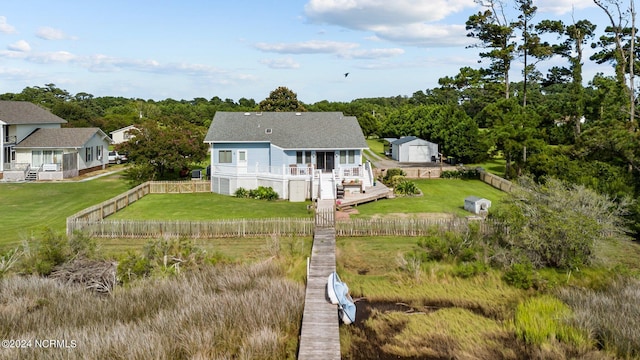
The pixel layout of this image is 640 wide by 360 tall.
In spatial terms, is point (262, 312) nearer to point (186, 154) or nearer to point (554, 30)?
point (186, 154)

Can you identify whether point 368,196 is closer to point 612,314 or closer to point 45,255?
point 612,314

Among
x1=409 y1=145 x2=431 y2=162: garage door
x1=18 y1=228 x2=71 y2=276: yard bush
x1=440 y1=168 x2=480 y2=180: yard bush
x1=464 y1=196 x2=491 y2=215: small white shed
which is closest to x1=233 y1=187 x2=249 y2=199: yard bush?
Answer: x1=464 y1=196 x2=491 y2=215: small white shed

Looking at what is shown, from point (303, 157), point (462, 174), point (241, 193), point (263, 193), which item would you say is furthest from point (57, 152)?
point (462, 174)

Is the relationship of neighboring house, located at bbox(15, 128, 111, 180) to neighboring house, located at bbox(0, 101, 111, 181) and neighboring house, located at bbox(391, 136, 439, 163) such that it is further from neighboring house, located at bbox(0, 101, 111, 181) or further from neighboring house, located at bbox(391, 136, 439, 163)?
neighboring house, located at bbox(391, 136, 439, 163)

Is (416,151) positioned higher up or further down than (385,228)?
higher up

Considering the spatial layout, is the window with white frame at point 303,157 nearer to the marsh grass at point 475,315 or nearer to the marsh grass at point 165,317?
the marsh grass at point 475,315
